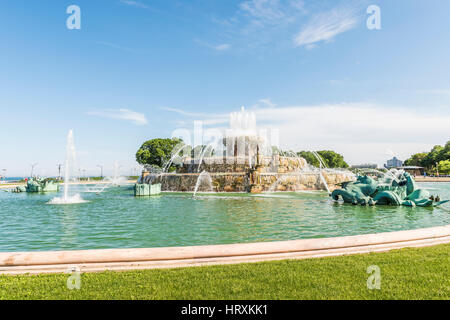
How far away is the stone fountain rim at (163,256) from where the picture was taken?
541 cm

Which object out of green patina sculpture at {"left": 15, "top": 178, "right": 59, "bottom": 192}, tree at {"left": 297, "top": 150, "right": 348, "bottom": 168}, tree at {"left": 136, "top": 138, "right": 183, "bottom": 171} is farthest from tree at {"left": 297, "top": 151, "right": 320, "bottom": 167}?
green patina sculpture at {"left": 15, "top": 178, "right": 59, "bottom": 192}

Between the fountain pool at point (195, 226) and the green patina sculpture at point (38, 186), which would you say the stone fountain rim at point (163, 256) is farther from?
the green patina sculpture at point (38, 186)

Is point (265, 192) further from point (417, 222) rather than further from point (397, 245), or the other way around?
point (397, 245)

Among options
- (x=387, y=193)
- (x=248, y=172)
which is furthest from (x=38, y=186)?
(x=387, y=193)

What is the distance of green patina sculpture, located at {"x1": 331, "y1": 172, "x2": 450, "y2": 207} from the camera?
53.1ft

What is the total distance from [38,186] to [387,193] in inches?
1400

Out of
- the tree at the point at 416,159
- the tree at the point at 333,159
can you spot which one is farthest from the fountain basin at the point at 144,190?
the tree at the point at 416,159

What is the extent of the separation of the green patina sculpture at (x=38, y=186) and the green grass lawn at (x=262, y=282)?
114 ft

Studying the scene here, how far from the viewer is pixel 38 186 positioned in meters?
34.9

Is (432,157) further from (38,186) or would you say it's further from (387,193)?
(38,186)
